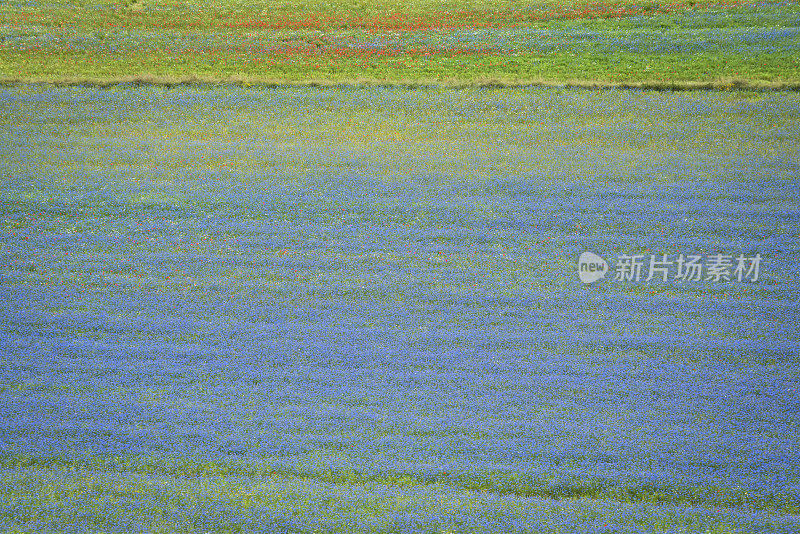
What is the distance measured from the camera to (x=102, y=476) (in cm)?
790

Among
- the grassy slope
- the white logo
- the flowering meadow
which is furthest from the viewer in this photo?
the grassy slope

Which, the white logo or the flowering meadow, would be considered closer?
the flowering meadow

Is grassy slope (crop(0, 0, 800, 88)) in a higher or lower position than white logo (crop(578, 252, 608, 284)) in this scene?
higher

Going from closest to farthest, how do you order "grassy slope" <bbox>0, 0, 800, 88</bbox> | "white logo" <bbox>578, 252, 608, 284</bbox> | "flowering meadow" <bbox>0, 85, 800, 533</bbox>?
"flowering meadow" <bbox>0, 85, 800, 533</bbox>
"white logo" <bbox>578, 252, 608, 284</bbox>
"grassy slope" <bbox>0, 0, 800, 88</bbox>

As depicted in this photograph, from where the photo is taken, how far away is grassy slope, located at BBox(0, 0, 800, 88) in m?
15.7

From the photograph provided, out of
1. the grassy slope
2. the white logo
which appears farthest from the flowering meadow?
the grassy slope

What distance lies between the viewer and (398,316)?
986 cm

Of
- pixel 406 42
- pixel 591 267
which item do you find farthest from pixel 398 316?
pixel 406 42

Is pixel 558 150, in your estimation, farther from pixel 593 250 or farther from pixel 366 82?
pixel 366 82

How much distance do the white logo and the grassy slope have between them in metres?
5.83

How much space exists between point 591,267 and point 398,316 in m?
2.99

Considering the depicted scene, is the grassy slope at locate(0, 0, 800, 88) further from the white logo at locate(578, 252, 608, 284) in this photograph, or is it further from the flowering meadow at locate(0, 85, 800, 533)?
the white logo at locate(578, 252, 608, 284)

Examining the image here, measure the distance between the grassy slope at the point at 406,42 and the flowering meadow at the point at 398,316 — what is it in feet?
3.90

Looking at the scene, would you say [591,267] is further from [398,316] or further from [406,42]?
[406,42]
